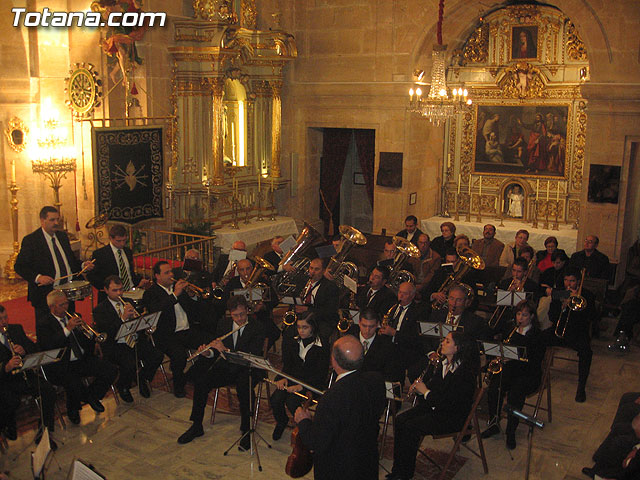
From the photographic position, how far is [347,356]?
4602mm

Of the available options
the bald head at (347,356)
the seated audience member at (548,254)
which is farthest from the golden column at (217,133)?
the bald head at (347,356)

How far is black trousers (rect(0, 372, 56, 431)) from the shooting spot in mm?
6176

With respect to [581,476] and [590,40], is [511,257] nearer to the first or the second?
[590,40]

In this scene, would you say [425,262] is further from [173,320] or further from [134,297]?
[134,297]

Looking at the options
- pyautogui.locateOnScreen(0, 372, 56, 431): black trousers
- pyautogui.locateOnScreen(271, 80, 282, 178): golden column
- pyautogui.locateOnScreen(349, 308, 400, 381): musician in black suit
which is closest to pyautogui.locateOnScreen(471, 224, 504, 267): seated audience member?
pyautogui.locateOnScreen(349, 308, 400, 381): musician in black suit

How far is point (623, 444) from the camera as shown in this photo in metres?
5.21

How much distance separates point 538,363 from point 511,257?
4061 mm

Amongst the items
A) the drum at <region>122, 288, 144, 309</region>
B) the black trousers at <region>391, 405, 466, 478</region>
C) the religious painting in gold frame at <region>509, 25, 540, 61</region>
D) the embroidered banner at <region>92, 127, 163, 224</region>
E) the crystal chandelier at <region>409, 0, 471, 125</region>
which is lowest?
the black trousers at <region>391, 405, 466, 478</region>

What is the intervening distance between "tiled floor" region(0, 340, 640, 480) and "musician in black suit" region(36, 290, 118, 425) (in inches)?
9.5

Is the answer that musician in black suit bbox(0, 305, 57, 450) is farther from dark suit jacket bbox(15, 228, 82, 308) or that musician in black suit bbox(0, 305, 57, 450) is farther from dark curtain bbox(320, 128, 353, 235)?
dark curtain bbox(320, 128, 353, 235)

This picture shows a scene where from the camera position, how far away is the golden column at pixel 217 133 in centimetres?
1253

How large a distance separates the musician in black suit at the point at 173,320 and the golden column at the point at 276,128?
677cm

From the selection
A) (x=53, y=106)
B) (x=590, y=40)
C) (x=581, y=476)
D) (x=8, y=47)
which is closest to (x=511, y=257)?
(x=590, y=40)

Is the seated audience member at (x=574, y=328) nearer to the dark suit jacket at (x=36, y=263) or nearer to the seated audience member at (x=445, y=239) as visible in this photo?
the seated audience member at (x=445, y=239)
